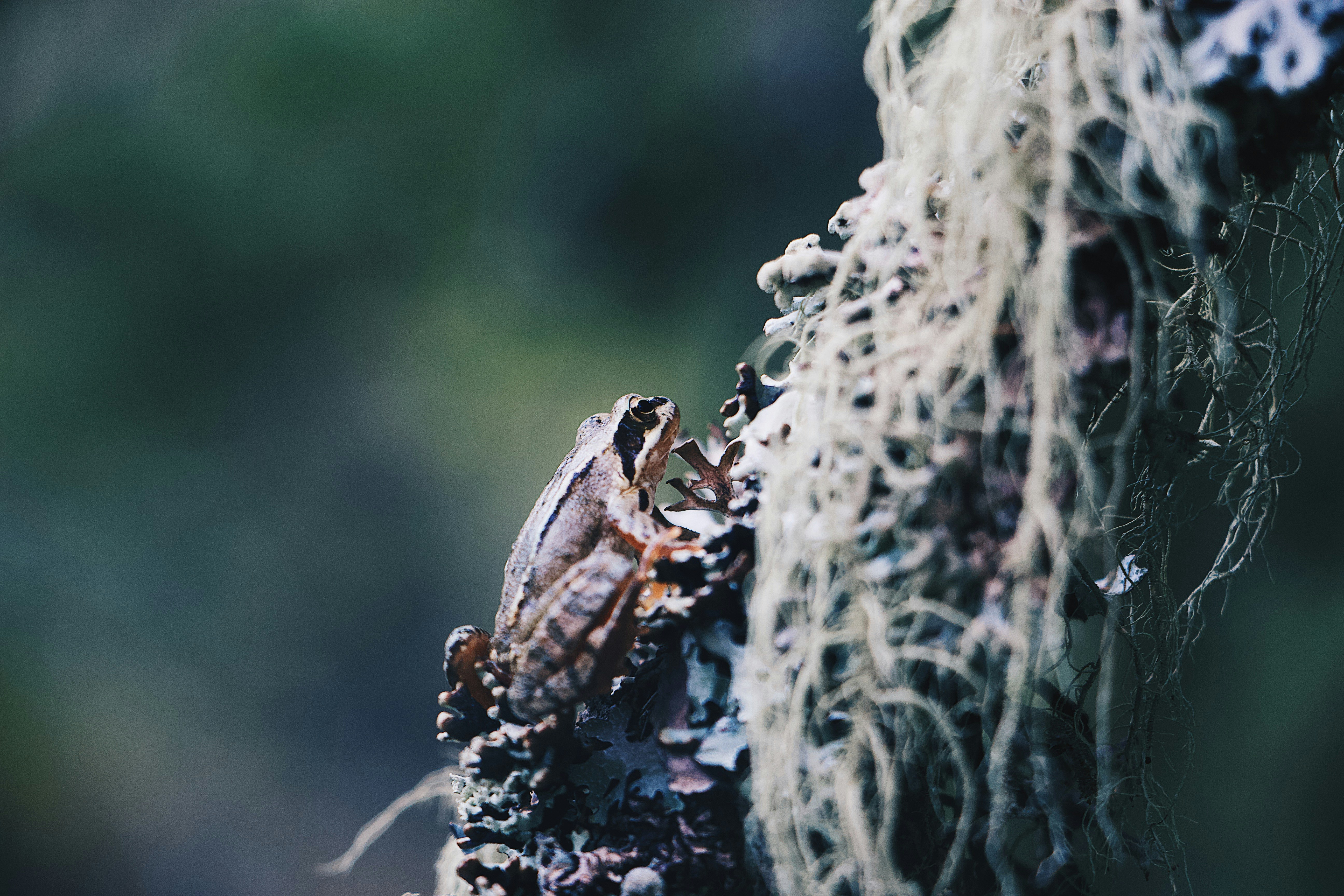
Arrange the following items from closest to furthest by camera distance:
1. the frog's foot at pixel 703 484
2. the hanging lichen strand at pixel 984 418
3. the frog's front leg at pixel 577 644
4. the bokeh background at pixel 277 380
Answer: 1. the hanging lichen strand at pixel 984 418
2. the frog's front leg at pixel 577 644
3. the frog's foot at pixel 703 484
4. the bokeh background at pixel 277 380

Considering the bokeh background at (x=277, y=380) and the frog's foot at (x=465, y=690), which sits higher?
the bokeh background at (x=277, y=380)

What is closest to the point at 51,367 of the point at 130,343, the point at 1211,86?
the point at 130,343

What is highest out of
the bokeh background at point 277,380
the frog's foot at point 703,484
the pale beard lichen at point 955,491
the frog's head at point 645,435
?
the bokeh background at point 277,380

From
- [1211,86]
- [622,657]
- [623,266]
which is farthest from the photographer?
[623,266]

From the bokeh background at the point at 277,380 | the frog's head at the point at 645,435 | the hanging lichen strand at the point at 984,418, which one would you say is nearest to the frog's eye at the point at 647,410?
the frog's head at the point at 645,435

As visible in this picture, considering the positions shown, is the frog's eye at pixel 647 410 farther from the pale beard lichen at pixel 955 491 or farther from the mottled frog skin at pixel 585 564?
the pale beard lichen at pixel 955 491

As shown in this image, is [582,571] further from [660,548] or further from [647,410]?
[647,410]

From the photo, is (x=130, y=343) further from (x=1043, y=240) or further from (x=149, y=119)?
(x=1043, y=240)
